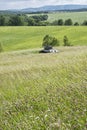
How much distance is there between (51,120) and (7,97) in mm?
2340

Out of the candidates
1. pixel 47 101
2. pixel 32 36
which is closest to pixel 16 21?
Answer: pixel 32 36

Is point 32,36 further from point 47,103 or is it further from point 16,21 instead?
point 47,103

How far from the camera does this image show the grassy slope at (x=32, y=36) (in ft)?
334

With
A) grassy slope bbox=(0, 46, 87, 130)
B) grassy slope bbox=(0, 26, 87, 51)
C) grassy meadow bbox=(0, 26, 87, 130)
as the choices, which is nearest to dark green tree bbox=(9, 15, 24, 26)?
grassy slope bbox=(0, 26, 87, 51)

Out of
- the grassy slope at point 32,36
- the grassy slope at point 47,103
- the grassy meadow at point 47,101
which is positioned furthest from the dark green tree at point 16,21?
the grassy slope at point 47,103

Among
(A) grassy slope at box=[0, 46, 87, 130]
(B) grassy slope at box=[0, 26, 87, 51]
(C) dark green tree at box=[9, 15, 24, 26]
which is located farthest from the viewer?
(C) dark green tree at box=[9, 15, 24, 26]

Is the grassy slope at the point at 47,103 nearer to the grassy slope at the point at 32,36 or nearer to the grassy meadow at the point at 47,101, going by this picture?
the grassy meadow at the point at 47,101

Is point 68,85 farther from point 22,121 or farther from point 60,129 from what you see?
point 60,129

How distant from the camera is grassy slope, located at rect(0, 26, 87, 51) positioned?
101875mm

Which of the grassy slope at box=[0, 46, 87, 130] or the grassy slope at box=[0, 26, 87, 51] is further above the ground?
the grassy slope at box=[0, 46, 87, 130]

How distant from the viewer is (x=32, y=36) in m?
120

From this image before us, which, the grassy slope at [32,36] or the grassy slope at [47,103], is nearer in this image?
the grassy slope at [47,103]

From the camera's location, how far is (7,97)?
7.13 meters

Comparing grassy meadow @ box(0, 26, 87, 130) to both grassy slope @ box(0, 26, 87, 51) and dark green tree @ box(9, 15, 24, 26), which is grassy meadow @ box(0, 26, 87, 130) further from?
dark green tree @ box(9, 15, 24, 26)
